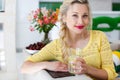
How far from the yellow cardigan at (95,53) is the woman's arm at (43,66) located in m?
0.06

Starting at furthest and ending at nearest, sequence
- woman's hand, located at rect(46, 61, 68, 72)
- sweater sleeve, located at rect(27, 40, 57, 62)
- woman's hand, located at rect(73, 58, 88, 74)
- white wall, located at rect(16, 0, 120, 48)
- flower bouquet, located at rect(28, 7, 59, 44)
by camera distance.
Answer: white wall, located at rect(16, 0, 120, 48) → flower bouquet, located at rect(28, 7, 59, 44) → sweater sleeve, located at rect(27, 40, 57, 62) → woman's hand, located at rect(46, 61, 68, 72) → woman's hand, located at rect(73, 58, 88, 74)

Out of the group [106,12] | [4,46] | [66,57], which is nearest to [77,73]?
[66,57]

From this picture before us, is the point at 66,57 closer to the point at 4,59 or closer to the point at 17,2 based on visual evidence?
the point at 17,2

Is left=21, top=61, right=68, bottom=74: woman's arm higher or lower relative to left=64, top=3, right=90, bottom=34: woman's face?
lower

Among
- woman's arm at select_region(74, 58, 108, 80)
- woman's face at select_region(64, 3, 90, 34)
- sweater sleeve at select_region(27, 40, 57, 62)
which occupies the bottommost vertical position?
woman's arm at select_region(74, 58, 108, 80)

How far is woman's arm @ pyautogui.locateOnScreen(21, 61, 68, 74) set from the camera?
1296 mm

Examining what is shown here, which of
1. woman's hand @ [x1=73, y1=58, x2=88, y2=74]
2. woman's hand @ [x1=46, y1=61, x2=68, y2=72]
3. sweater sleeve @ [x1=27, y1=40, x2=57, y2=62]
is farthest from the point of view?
sweater sleeve @ [x1=27, y1=40, x2=57, y2=62]

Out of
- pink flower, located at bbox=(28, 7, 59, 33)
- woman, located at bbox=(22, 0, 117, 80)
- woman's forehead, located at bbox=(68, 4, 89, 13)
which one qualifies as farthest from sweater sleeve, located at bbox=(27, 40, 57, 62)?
pink flower, located at bbox=(28, 7, 59, 33)

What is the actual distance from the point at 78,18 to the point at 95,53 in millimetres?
242

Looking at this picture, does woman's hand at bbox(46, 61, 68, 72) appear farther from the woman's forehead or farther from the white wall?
the white wall

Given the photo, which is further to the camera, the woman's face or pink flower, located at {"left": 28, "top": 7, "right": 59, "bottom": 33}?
pink flower, located at {"left": 28, "top": 7, "right": 59, "bottom": 33}

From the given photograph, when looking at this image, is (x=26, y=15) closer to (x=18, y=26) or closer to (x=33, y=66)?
(x=18, y=26)

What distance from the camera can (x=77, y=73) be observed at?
47.9 inches

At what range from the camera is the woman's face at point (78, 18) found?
52.4 inches
